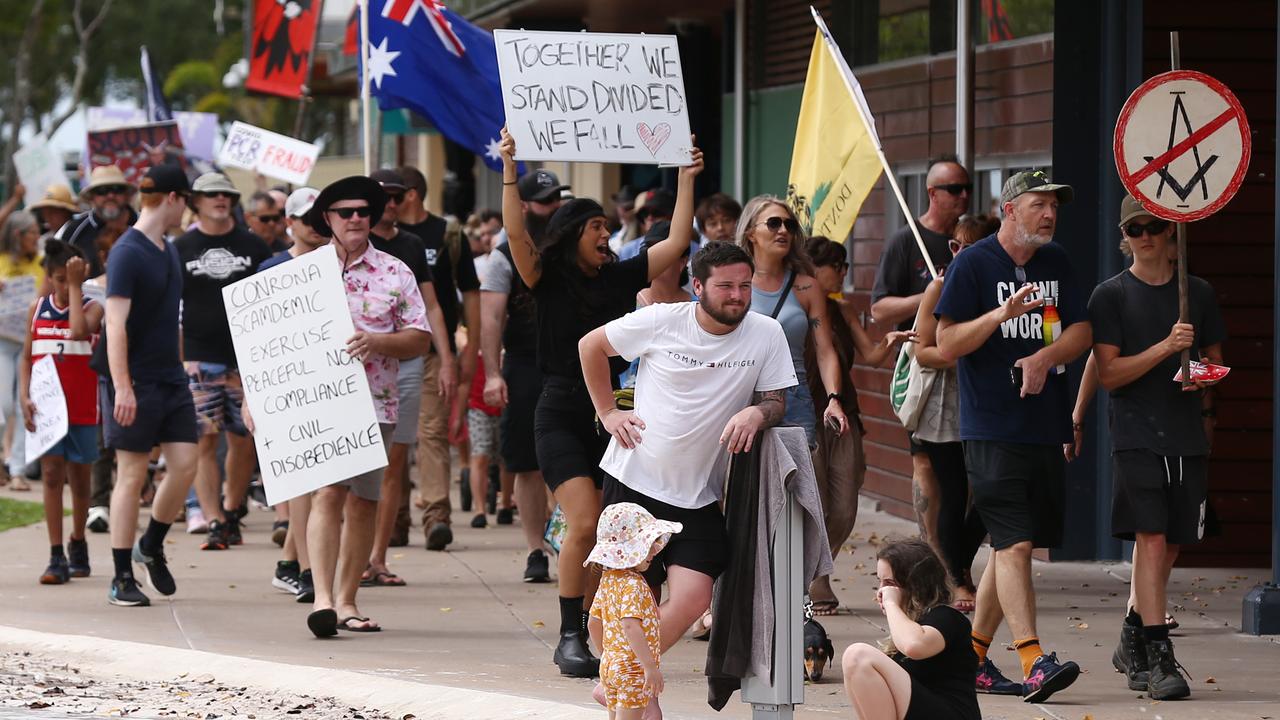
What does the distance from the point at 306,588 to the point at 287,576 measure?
57 cm

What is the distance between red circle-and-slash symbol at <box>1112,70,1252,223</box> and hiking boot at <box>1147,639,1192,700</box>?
172 centimetres

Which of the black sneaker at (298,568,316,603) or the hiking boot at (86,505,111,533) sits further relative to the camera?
the hiking boot at (86,505,111,533)

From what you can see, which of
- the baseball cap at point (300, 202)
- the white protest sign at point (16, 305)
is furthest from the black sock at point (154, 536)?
the white protest sign at point (16, 305)

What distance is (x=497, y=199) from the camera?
2836cm

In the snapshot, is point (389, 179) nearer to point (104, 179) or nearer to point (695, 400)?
point (104, 179)

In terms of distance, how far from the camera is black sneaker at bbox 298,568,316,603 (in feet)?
33.2

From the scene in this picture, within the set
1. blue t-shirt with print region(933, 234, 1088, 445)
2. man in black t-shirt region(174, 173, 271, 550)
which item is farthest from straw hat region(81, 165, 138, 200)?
blue t-shirt with print region(933, 234, 1088, 445)

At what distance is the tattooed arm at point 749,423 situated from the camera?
6.70 m

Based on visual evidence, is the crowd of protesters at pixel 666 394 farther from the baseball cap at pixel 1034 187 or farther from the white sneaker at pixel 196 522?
the white sneaker at pixel 196 522

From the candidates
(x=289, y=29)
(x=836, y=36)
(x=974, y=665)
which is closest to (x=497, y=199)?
(x=289, y=29)

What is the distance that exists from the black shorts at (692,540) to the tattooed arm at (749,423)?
0.92ft

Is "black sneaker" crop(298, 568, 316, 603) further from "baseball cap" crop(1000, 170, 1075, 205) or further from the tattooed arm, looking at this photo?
"baseball cap" crop(1000, 170, 1075, 205)

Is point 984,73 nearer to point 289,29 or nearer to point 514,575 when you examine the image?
point 514,575

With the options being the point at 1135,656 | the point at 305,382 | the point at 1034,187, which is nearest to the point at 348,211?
the point at 305,382
